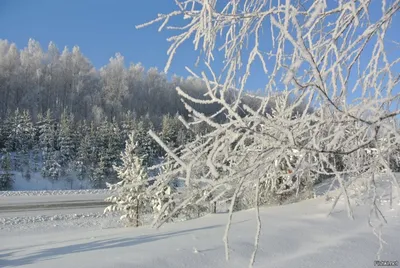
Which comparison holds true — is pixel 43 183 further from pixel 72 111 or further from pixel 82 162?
pixel 72 111

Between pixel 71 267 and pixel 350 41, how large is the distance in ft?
17.0

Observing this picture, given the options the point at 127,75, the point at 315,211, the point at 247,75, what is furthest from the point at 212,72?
the point at 127,75

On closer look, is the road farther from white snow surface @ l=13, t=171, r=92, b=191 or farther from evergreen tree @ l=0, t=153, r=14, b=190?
white snow surface @ l=13, t=171, r=92, b=191

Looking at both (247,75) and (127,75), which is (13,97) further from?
(247,75)

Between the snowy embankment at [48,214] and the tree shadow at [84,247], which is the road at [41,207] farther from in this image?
the tree shadow at [84,247]

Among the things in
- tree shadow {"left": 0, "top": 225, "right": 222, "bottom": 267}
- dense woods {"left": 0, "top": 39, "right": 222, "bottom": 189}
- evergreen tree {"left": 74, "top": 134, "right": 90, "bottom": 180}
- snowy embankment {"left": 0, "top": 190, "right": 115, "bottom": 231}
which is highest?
dense woods {"left": 0, "top": 39, "right": 222, "bottom": 189}

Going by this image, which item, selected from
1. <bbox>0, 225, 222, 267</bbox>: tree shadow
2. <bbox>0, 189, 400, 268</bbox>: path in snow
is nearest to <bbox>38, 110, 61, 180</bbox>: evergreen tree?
<bbox>0, 189, 400, 268</bbox>: path in snow

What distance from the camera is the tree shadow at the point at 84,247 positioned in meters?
6.77

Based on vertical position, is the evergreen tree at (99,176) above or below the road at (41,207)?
above

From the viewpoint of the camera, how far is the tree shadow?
6.77 meters

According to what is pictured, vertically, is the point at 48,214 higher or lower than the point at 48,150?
lower

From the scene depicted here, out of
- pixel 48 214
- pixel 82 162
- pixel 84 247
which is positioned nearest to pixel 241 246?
pixel 84 247

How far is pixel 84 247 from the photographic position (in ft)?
24.9

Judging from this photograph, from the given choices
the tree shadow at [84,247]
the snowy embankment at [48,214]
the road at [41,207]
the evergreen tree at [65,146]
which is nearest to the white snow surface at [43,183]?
the evergreen tree at [65,146]
